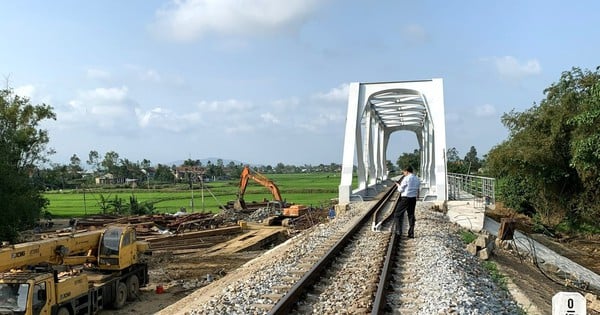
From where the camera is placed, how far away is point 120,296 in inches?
533

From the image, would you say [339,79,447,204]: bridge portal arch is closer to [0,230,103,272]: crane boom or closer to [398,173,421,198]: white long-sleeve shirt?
[398,173,421,198]: white long-sleeve shirt

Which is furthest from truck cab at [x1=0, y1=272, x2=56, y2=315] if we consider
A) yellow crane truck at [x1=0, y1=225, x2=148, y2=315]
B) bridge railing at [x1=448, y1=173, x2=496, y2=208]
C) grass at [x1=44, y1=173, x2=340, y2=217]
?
grass at [x1=44, y1=173, x2=340, y2=217]

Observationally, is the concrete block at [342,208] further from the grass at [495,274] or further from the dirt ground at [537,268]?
the grass at [495,274]

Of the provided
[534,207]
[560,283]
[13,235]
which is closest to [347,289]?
[560,283]

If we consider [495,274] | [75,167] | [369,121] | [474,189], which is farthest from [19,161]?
[75,167]

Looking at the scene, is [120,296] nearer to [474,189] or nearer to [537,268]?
[537,268]

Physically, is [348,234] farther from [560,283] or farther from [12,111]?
[12,111]

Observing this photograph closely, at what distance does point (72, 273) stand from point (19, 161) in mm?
31941

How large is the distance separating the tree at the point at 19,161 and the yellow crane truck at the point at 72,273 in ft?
44.2

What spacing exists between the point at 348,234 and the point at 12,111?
34376 mm

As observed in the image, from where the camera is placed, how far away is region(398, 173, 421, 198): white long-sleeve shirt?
1260 centimetres

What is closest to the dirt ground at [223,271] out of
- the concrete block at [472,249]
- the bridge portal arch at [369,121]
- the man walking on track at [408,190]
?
the concrete block at [472,249]

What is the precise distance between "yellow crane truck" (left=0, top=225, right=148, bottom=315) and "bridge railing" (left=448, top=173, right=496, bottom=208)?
13680 millimetres

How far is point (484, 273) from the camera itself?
9.91m
